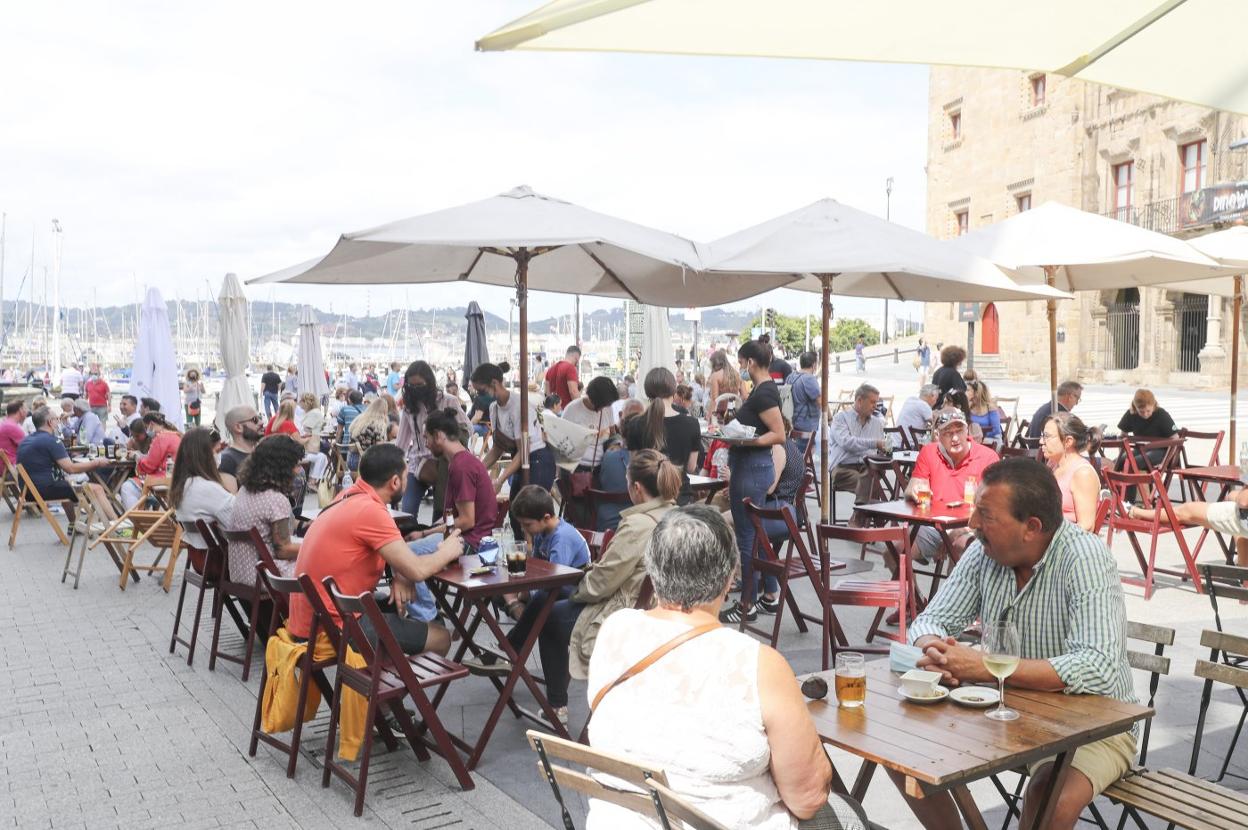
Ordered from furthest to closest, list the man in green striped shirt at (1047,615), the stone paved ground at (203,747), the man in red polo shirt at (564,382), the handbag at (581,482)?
the man in red polo shirt at (564,382), the handbag at (581,482), the stone paved ground at (203,747), the man in green striped shirt at (1047,615)

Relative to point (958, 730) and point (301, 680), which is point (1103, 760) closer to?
point (958, 730)

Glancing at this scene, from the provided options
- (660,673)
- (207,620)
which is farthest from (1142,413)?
(660,673)

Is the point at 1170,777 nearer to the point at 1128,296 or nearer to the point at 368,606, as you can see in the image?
the point at 368,606

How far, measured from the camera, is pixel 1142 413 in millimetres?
10633

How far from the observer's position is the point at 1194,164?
32156 mm

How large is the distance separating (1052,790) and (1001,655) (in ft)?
1.22

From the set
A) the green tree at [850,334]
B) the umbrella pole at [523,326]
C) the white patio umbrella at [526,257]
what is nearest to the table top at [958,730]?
the white patio umbrella at [526,257]

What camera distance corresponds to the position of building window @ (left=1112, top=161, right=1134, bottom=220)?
3462 centimetres

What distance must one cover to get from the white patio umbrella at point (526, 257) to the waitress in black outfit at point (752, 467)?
104cm

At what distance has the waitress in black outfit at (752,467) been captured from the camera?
22.0 ft

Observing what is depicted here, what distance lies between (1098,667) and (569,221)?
161 inches

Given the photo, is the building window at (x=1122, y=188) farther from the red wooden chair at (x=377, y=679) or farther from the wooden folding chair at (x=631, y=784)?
the wooden folding chair at (x=631, y=784)

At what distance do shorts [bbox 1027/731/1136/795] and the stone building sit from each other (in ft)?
83.4

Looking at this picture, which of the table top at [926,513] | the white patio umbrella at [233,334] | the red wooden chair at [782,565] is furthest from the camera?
the white patio umbrella at [233,334]
